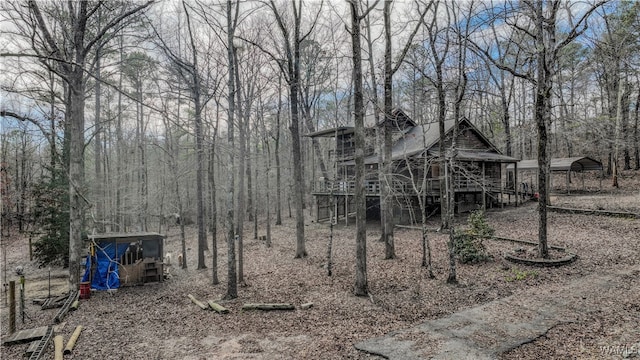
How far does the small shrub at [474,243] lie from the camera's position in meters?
12.3

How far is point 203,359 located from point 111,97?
27270 millimetres

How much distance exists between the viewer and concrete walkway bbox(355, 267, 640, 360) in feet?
20.8

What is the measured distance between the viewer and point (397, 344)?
6.76 metres

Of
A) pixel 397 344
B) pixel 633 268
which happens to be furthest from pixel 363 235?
pixel 633 268

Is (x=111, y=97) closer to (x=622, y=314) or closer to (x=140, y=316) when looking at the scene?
(x=140, y=316)

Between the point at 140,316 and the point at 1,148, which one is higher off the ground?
the point at 1,148

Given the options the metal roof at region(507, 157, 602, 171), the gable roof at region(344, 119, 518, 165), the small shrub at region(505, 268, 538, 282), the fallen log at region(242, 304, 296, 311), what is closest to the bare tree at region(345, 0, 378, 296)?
the fallen log at region(242, 304, 296, 311)

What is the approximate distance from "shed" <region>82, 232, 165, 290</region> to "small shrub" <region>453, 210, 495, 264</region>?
11.8 meters

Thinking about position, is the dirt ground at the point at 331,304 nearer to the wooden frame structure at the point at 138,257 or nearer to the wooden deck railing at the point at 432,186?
the wooden frame structure at the point at 138,257

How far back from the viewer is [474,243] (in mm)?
12578

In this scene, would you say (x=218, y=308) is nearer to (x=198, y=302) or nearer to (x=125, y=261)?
(x=198, y=302)

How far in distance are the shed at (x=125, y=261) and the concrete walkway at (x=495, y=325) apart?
1019 cm

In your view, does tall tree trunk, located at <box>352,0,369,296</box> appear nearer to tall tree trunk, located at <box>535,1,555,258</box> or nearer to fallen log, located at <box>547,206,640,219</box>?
tall tree trunk, located at <box>535,1,555,258</box>

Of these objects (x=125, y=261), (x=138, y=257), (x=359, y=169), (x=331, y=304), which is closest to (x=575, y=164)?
(x=359, y=169)
